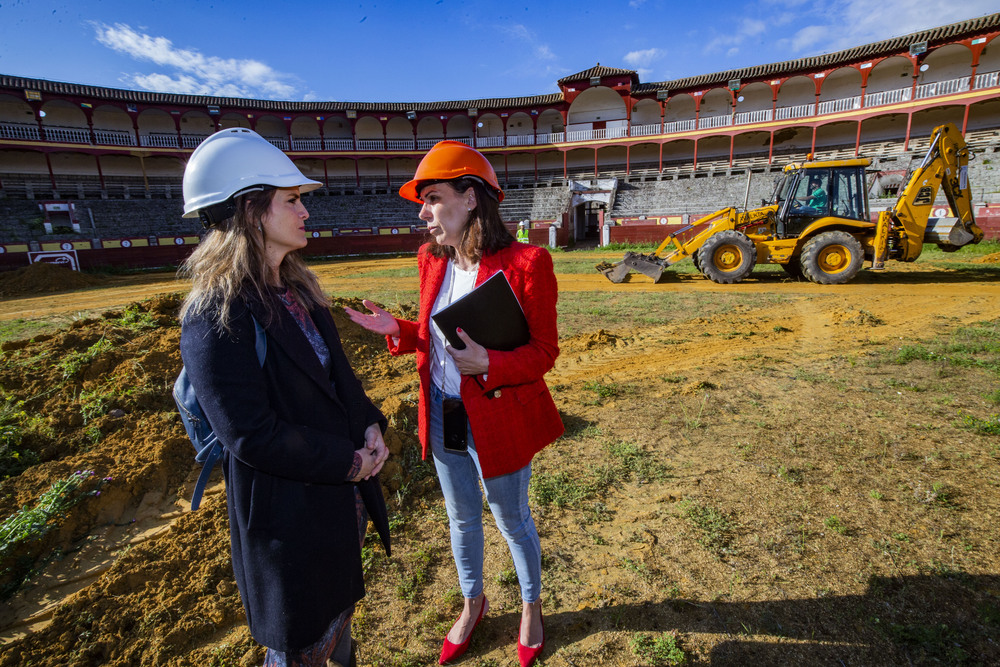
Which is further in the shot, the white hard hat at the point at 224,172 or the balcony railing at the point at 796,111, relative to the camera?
the balcony railing at the point at 796,111

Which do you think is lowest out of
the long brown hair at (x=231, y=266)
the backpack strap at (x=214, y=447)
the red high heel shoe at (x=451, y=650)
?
the red high heel shoe at (x=451, y=650)

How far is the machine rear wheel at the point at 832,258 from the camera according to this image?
10188 mm

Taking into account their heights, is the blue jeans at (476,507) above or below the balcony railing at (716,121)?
below

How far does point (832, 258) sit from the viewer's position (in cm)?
1052

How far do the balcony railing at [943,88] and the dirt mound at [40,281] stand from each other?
38.3 meters

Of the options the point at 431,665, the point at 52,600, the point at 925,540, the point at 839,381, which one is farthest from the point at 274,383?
the point at 839,381

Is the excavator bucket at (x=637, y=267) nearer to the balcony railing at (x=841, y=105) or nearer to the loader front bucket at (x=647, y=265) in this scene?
the loader front bucket at (x=647, y=265)

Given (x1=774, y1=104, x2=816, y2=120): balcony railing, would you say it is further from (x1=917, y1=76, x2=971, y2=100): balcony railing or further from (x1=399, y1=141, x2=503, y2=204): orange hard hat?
(x1=399, y1=141, x2=503, y2=204): orange hard hat

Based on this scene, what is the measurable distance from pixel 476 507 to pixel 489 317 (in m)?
0.95

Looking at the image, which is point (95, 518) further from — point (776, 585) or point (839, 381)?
point (839, 381)

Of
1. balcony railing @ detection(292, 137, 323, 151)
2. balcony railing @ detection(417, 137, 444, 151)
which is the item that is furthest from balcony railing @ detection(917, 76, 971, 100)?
balcony railing @ detection(292, 137, 323, 151)

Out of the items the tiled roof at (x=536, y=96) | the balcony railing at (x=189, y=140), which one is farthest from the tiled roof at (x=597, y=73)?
the balcony railing at (x=189, y=140)

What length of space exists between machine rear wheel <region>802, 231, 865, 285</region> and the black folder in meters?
11.2

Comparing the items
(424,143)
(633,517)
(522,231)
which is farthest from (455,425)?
(424,143)
